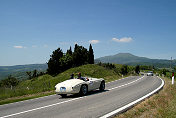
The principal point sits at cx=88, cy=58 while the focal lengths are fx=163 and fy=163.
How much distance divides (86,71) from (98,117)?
137ft

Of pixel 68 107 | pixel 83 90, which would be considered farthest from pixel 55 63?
pixel 68 107

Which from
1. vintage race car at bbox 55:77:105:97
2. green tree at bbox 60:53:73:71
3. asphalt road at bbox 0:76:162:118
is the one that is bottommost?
asphalt road at bbox 0:76:162:118

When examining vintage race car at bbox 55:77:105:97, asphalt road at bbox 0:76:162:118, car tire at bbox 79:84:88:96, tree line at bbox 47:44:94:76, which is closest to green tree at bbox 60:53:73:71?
tree line at bbox 47:44:94:76

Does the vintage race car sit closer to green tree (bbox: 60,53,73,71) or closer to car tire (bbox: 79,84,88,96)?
car tire (bbox: 79,84,88,96)

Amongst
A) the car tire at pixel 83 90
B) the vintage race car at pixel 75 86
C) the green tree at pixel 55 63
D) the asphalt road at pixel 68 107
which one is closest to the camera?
the asphalt road at pixel 68 107

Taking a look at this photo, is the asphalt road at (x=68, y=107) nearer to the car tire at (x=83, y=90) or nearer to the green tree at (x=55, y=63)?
the car tire at (x=83, y=90)

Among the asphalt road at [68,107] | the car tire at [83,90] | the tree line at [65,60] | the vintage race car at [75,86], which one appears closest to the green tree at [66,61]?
the tree line at [65,60]

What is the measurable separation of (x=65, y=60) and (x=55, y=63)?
4553 mm

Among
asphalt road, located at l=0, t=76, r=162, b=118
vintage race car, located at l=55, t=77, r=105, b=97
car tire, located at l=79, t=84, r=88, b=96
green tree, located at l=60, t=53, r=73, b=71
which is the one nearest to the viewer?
asphalt road, located at l=0, t=76, r=162, b=118

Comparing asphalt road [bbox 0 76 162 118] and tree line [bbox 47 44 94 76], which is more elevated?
tree line [bbox 47 44 94 76]

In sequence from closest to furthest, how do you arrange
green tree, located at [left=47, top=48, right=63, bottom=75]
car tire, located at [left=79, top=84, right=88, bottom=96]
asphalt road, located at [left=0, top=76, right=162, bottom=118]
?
asphalt road, located at [left=0, top=76, right=162, bottom=118] < car tire, located at [left=79, top=84, right=88, bottom=96] < green tree, located at [left=47, top=48, right=63, bottom=75]

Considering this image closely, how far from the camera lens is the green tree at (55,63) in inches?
2761

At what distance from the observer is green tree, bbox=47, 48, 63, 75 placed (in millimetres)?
70125

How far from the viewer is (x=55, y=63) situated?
71.7 meters
